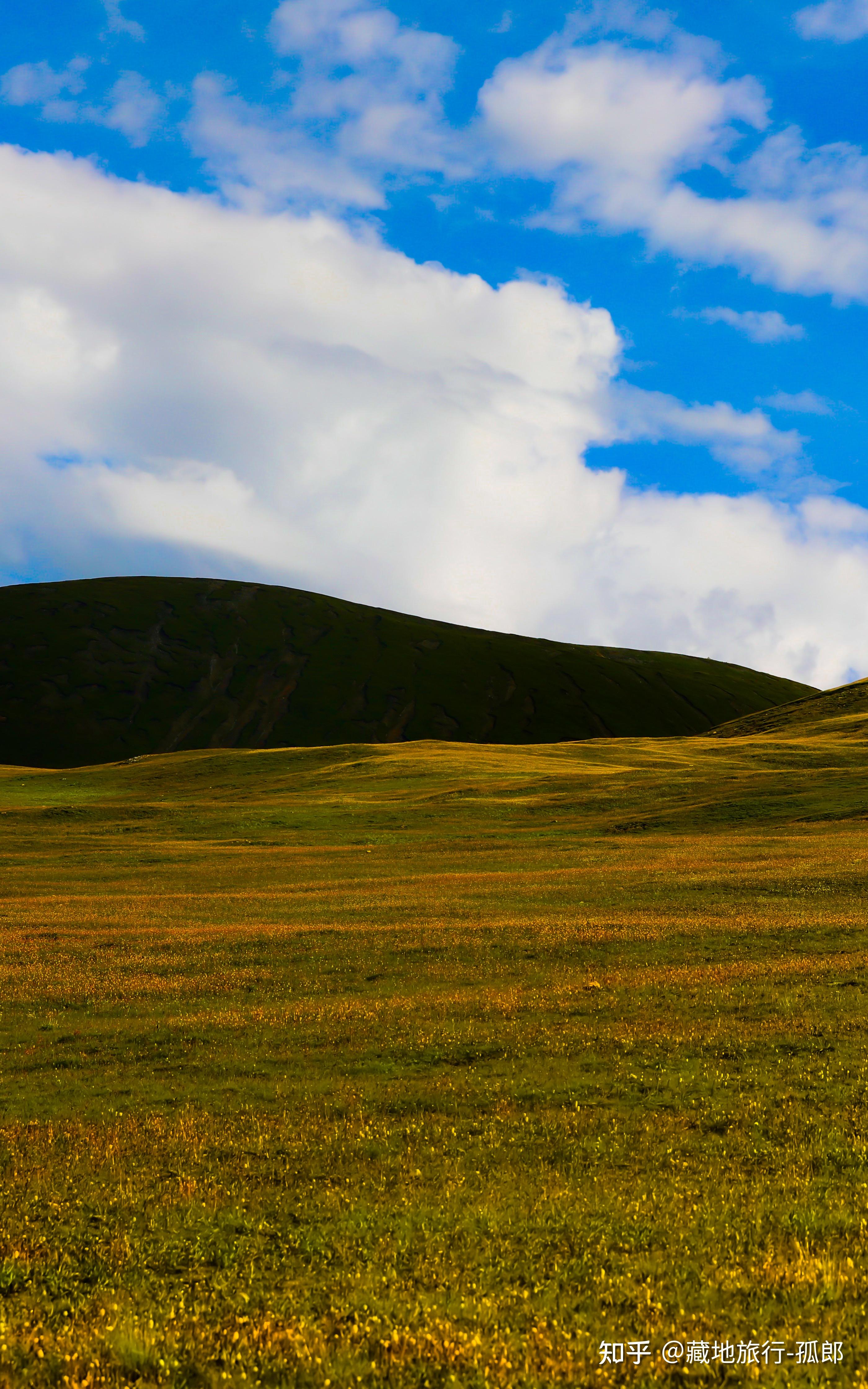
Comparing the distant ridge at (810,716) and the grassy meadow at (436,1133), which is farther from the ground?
the distant ridge at (810,716)

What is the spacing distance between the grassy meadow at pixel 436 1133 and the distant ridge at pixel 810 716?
10414cm

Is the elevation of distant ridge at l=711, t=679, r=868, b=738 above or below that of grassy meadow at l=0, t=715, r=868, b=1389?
above

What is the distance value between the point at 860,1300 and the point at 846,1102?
6763mm

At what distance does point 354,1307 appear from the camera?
9.42 m

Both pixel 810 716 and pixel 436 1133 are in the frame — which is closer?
pixel 436 1133

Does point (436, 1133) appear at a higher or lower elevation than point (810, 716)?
lower

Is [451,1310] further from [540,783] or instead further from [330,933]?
[540,783]

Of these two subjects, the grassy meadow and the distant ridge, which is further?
the distant ridge

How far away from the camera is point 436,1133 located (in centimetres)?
1476

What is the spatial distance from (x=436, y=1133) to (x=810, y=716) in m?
153

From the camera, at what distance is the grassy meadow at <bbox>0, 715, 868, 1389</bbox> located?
8883 mm

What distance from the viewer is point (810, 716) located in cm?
15262

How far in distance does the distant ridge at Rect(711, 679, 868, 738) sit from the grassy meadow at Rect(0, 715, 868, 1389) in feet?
342

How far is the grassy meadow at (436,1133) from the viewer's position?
888cm
